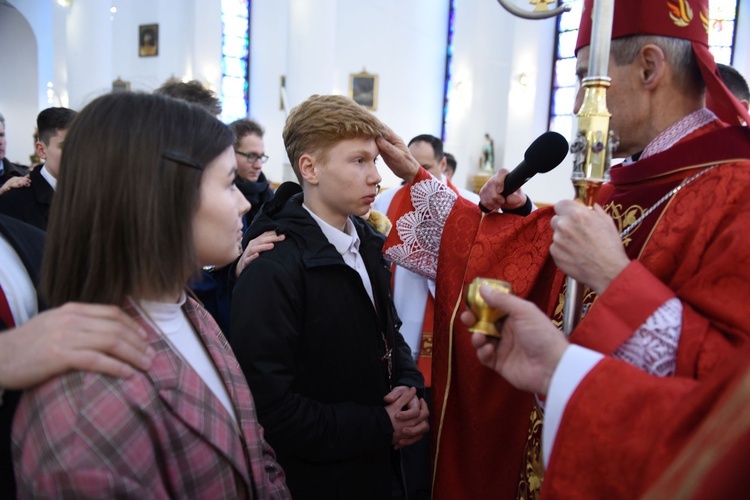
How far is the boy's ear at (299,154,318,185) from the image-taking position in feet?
6.59

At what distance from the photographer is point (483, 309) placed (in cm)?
114

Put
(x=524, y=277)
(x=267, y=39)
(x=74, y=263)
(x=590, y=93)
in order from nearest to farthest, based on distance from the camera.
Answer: (x=74, y=263)
(x=590, y=93)
(x=524, y=277)
(x=267, y=39)

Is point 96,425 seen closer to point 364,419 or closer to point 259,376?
point 259,376

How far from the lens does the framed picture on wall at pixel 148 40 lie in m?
15.4

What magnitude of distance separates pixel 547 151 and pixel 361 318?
0.80m

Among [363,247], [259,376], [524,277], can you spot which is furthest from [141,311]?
[524,277]

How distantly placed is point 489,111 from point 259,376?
1339 centimetres

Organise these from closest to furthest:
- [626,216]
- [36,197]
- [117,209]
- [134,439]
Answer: [134,439] → [117,209] → [626,216] → [36,197]

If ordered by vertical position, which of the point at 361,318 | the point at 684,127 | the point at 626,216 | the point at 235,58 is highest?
the point at 235,58

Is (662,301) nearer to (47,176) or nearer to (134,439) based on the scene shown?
(134,439)

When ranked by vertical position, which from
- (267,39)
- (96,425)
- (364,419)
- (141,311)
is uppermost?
(267,39)

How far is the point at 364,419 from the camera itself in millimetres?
1789

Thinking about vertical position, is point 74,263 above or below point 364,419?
above

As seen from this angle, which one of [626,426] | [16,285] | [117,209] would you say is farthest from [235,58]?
[626,426]
